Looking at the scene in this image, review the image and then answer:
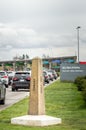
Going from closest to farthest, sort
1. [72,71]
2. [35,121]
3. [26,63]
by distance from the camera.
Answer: [35,121] → [72,71] → [26,63]

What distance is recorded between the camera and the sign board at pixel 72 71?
58.0 meters

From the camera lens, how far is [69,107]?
20.4m

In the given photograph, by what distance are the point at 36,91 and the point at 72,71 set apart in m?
44.9

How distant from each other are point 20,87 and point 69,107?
19.1 m

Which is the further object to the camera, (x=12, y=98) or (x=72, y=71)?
(x=72, y=71)

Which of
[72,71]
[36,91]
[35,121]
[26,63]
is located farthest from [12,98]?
[26,63]

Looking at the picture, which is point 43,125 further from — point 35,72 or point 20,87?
point 20,87

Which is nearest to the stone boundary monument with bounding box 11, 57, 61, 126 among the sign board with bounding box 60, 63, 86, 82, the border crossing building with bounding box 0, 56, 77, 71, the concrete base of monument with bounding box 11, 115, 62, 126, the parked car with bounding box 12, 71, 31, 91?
the concrete base of monument with bounding box 11, 115, 62, 126

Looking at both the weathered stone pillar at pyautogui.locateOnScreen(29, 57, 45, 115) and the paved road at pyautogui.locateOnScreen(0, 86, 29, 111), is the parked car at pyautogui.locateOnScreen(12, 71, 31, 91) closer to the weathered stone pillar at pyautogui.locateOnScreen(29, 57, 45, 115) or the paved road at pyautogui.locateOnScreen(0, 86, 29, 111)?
the paved road at pyautogui.locateOnScreen(0, 86, 29, 111)

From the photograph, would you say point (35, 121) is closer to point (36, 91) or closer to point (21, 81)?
point (36, 91)

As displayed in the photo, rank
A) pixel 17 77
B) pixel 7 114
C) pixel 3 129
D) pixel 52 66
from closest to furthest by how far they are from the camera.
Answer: pixel 3 129 < pixel 7 114 < pixel 17 77 < pixel 52 66

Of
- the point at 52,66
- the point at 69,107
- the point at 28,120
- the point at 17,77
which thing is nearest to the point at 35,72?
the point at 28,120

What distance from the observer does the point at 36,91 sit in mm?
14000

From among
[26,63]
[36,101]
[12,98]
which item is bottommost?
[12,98]
